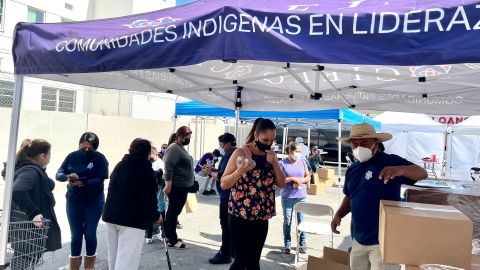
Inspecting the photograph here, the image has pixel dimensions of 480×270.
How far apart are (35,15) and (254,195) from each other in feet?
59.4

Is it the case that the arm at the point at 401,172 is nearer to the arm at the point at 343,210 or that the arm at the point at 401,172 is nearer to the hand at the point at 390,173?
the hand at the point at 390,173

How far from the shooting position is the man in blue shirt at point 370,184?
101 inches

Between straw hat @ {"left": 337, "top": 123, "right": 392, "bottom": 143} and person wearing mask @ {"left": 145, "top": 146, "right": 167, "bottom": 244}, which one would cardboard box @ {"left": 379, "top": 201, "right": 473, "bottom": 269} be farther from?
person wearing mask @ {"left": 145, "top": 146, "right": 167, "bottom": 244}

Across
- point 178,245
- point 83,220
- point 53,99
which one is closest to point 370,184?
point 83,220

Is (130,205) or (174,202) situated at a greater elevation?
(130,205)

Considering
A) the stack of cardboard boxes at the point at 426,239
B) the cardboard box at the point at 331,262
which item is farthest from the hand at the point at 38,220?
the stack of cardboard boxes at the point at 426,239

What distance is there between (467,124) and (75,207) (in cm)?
1106

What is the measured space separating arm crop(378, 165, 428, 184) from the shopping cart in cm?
258

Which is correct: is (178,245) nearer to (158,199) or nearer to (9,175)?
(158,199)

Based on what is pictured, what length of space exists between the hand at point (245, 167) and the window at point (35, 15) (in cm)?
1774

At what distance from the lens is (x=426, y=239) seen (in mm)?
1767

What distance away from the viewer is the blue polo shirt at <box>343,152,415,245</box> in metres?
2.63

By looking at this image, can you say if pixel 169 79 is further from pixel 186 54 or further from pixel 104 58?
pixel 186 54

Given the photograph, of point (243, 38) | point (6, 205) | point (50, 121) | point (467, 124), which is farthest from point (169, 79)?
point (467, 124)
